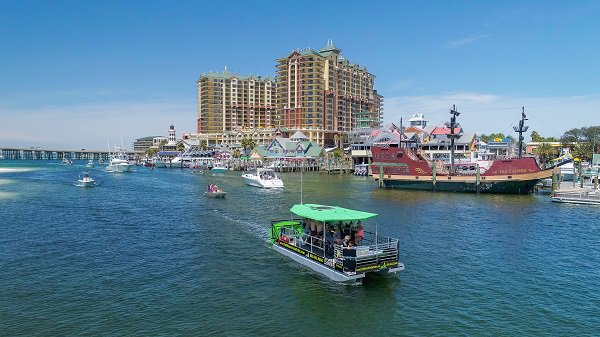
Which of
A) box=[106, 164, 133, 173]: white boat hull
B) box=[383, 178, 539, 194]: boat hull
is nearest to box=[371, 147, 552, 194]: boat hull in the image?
box=[383, 178, 539, 194]: boat hull

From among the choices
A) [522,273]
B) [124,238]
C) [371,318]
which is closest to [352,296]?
[371,318]

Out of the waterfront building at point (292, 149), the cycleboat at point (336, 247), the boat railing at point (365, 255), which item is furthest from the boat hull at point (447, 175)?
the waterfront building at point (292, 149)

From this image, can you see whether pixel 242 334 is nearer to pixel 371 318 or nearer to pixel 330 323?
pixel 330 323

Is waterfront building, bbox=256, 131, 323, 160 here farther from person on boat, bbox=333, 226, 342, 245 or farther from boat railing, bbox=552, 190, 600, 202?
person on boat, bbox=333, 226, 342, 245

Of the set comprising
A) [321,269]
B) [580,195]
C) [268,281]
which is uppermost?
[580,195]

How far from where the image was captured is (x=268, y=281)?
23.3 m

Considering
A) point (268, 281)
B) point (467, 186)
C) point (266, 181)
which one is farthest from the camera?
point (266, 181)

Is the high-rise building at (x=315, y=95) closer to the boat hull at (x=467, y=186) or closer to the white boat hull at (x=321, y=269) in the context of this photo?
the boat hull at (x=467, y=186)

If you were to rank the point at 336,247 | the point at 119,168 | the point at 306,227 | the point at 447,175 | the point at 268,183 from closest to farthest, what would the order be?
the point at 336,247 → the point at 306,227 → the point at 447,175 → the point at 268,183 → the point at 119,168

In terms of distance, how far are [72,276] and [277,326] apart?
536 inches

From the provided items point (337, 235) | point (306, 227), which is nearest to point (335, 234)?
point (337, 235)

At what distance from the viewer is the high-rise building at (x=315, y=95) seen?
177000 mm

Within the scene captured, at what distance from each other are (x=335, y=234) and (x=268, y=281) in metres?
4.58

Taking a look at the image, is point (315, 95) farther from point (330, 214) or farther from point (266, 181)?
point (330, 214)
